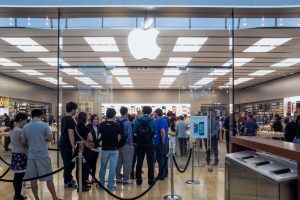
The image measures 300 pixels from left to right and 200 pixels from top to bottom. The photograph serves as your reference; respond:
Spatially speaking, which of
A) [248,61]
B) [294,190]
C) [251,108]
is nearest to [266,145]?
[294,190]

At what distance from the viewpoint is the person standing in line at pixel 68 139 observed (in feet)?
19.6

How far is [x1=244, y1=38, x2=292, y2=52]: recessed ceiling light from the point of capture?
9562mm

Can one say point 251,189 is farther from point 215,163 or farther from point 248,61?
point 248,61

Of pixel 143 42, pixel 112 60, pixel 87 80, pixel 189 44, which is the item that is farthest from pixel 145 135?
pixel 112 60

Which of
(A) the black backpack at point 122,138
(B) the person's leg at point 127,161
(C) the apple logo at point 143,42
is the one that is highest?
(C) the apple logo at point 143,42

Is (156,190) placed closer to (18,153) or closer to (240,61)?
(18,153)

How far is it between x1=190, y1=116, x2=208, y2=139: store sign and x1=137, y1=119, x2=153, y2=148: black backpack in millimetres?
1599

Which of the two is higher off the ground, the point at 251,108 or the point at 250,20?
the point at 250,20

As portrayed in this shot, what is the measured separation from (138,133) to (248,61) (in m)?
7.91

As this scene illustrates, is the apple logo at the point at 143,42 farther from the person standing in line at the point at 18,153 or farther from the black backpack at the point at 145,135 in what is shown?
the person standing in line at the point at 18,153

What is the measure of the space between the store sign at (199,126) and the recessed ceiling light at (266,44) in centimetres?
321

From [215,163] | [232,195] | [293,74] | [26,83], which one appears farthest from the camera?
[26,83]

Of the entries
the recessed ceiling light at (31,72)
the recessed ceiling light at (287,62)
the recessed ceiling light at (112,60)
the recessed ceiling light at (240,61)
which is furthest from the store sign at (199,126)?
the recessed ceiling light at (31,72)

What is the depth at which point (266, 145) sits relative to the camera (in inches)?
129
